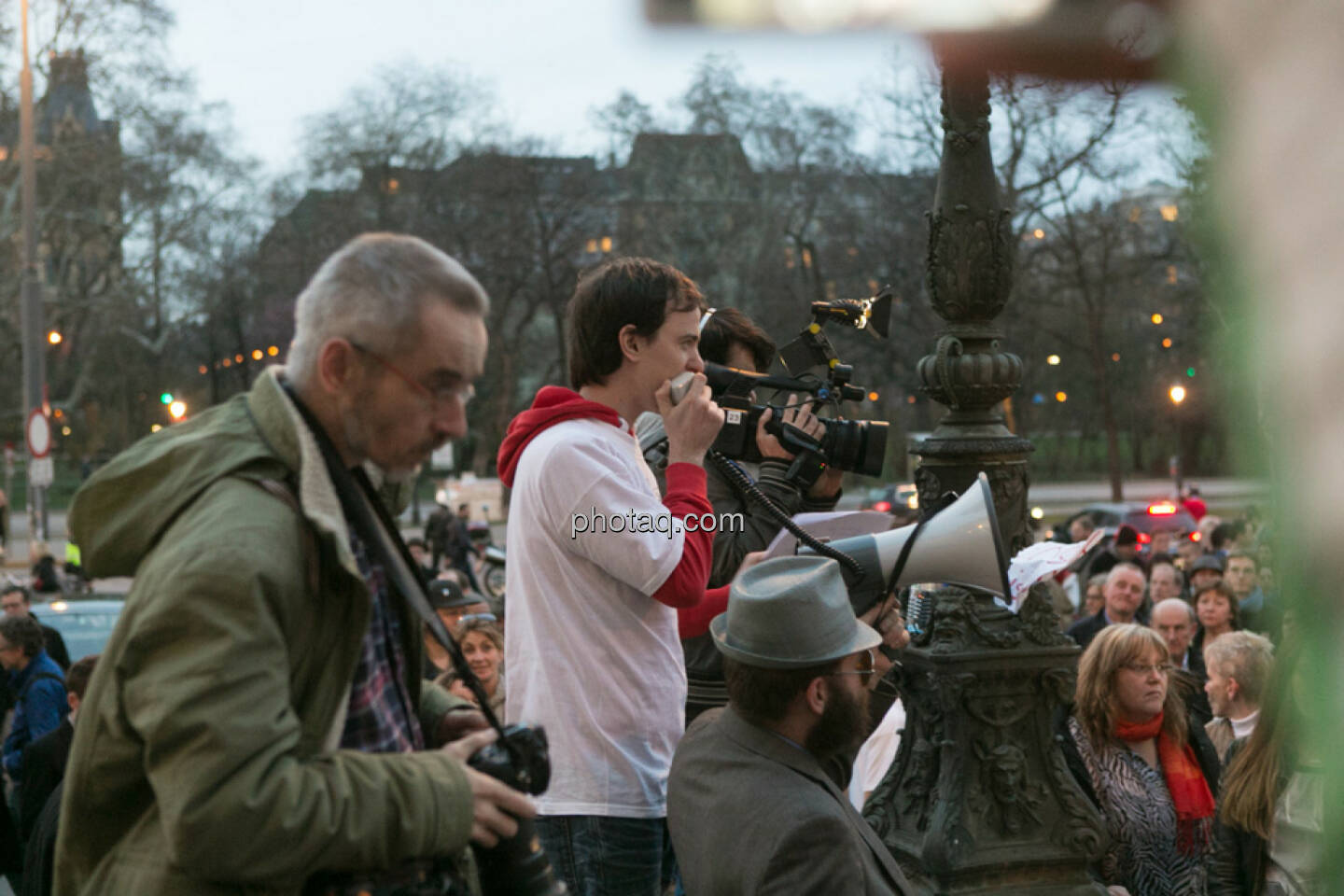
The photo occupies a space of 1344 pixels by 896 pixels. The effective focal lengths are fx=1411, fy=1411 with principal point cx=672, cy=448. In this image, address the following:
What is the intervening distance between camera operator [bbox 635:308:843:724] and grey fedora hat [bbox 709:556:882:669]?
2.79 feet

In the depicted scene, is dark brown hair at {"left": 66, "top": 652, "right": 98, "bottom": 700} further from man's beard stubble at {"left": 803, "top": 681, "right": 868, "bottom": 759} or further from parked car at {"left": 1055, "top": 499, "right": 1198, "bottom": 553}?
parked car at {"left": 1055, "top": 499, "right": 1198, "bottom": 553}

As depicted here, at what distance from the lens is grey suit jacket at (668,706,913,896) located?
288 centimetres

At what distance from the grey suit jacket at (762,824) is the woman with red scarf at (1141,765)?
2.26 meters

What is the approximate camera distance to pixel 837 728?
317 centimetres

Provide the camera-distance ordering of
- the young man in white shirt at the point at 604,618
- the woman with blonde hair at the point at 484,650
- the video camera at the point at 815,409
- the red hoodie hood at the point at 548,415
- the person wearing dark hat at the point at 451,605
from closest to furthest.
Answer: the young man in white shirt at the point at 604,618 < the red hoodie hood at the point at 548,415 < the video camera at the point at 815,409 < the woman with blonde hair at the point at 484,650 < the person wearing dark hat at the point at 451,605

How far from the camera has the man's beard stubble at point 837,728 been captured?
3.16 m

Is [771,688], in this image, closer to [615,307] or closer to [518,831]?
[615,307]

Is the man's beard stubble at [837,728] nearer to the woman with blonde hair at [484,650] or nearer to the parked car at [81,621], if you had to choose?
the woman with blonde hair at [484,650]

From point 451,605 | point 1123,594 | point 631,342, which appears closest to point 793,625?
point 631,342

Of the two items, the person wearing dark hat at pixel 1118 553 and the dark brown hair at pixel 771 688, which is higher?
the dark brown hair at pixel 771 688

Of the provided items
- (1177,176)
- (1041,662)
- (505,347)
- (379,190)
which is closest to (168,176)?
(379,190)

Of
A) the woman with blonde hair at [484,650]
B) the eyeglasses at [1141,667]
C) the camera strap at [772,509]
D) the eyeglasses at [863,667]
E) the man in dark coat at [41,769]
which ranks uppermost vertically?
the camera strap at [772,509]

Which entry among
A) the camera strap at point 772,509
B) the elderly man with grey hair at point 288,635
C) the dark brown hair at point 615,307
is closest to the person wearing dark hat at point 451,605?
the camera strap at point 772,509

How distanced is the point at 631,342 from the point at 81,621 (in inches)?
337
